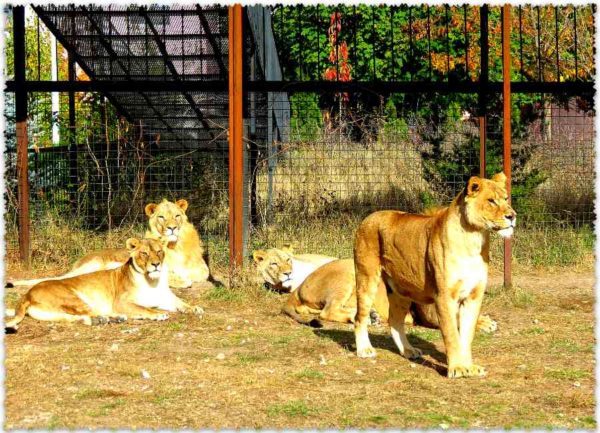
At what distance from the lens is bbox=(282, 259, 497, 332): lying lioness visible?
8250 mm

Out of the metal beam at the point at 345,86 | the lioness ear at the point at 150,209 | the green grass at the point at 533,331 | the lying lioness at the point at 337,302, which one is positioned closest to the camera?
the green grass at the point at 533,331

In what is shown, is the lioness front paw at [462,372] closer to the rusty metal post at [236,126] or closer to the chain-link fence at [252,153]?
the rusty metal post at [236,126]

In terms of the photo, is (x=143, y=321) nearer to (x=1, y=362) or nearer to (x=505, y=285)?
(x=1, y=362)

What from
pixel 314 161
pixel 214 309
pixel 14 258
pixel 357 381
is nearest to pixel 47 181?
pixel 14 258

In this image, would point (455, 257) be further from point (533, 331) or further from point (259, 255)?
point (259, 255)

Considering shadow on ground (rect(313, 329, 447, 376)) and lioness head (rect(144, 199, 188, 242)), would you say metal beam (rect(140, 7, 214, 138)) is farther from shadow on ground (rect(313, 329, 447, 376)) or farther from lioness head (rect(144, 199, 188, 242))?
shadow on ground (rect(313, 329, 447, 376))

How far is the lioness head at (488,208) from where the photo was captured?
6410 mm

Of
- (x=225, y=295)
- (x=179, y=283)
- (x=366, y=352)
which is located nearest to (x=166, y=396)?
(x=366, y=352)

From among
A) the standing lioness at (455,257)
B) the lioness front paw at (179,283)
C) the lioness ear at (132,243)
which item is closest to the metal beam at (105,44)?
the lioness front paw at (179,283)

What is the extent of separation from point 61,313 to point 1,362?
188cm

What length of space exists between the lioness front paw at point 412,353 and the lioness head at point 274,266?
120 inches

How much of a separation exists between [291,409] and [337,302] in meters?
3.04

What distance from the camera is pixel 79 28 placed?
12.2 m

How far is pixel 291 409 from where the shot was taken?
18.5 feet
